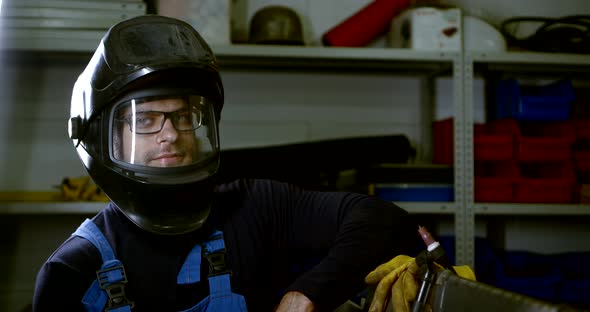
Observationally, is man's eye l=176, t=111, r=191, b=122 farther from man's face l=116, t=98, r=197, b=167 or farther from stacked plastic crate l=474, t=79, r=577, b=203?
stacked plastic crate l=474, t=79, r=577, b=203

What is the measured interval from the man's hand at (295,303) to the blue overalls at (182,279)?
177 millimetres

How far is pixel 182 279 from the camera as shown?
3.56ft

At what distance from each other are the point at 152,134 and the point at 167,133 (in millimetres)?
33

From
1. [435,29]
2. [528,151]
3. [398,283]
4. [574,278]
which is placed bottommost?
[574,278]

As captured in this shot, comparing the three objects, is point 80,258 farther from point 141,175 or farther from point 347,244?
point 347,244

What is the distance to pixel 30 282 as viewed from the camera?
2.22m

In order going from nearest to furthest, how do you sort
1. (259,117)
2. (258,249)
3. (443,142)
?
(258,249)
(443,142)
(259,117)

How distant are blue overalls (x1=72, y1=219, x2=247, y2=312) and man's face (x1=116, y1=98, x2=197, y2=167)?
0.18 metres

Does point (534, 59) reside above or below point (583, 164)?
above

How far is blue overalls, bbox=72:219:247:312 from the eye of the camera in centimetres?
100

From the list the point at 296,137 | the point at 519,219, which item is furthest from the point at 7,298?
the point at 519,219

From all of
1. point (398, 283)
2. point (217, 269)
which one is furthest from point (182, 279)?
point (398, 283)

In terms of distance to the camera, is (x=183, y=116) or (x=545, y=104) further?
(x=545, y=104)

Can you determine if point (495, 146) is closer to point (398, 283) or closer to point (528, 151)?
point (528, 151)
